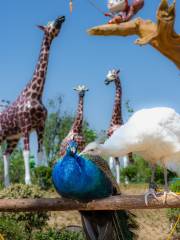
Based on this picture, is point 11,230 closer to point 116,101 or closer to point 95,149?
point 95,149

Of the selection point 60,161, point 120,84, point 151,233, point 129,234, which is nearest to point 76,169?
point 60,161

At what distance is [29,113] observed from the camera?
8.05m

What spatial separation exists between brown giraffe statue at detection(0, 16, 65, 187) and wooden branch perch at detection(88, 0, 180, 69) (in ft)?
15.2

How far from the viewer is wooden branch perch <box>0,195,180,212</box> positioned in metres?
3.21

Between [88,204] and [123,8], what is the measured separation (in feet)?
4.99

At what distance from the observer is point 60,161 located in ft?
11.4

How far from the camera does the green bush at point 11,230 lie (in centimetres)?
527

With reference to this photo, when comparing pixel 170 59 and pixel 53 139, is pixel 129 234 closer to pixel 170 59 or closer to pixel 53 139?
pixel 170 59

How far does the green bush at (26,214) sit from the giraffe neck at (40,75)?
2.67m

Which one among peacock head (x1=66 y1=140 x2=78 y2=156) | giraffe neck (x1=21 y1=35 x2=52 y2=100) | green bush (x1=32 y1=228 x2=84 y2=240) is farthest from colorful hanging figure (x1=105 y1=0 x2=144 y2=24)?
giraffe neck (x1=21 y1=35 x2=52 y2=100)

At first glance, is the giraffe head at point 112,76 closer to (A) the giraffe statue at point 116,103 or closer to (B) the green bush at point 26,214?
(A) the giraffe statue at point 116,103

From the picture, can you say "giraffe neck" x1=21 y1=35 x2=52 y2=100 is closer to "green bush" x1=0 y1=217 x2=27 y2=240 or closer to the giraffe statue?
the giraffe statue

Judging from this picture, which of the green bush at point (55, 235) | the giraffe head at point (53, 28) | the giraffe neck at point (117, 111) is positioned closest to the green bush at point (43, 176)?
the giraffe neck at point (117, 111)

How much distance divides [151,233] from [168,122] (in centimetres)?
494
